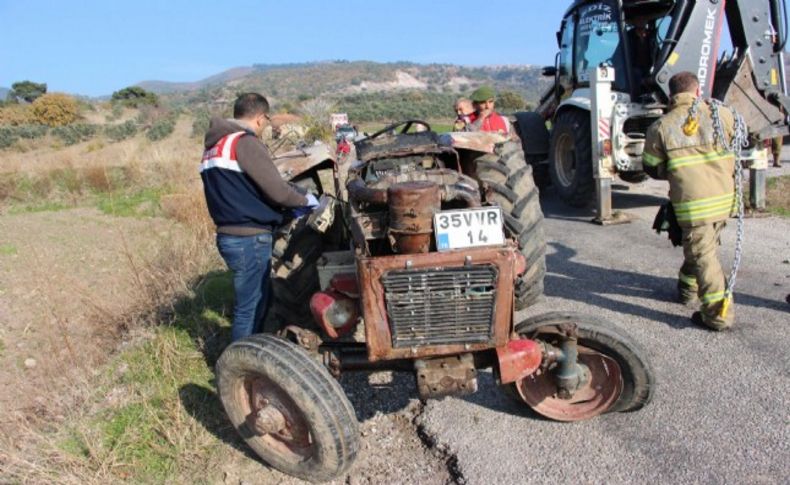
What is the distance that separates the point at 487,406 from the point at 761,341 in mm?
1964

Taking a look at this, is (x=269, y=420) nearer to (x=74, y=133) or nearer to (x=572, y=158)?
(x=572, y=158)

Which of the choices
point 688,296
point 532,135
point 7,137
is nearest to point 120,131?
point 7,137

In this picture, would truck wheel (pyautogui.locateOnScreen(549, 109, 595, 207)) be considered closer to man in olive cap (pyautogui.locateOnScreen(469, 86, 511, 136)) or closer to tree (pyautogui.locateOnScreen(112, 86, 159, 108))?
man in olive cap (pyautogui.locateOnScreen(469, 86, 511, 136))

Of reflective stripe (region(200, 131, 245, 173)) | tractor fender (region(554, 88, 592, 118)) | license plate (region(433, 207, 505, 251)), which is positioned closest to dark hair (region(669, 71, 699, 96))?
license plate (region(433, 207, 505, 251))

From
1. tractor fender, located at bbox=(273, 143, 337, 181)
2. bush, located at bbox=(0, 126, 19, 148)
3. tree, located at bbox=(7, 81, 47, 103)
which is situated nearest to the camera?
tractor fender, located at bbox=(273, 143, 337, 181)

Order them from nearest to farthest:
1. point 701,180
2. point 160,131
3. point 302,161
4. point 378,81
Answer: point 701,180 < point 302,161 < point 160,131 < point 378,81

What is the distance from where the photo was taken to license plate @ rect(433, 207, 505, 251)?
109 inches

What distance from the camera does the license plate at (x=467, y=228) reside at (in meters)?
2.76

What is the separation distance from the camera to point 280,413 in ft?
9.76

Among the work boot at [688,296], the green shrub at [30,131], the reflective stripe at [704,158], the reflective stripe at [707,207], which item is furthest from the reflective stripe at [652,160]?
the green shrub at [30,131]

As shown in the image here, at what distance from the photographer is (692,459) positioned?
2.85 meters

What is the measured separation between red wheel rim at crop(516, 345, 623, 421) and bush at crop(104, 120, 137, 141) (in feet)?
100

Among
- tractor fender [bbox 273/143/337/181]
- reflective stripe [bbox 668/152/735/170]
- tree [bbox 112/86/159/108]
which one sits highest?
tree [bbox 112/86/159/108]

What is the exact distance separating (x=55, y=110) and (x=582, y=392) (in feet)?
129
